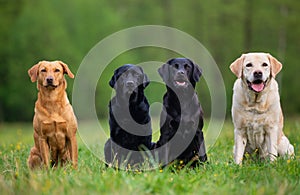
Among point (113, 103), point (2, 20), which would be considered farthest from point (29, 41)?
point (113, 103)

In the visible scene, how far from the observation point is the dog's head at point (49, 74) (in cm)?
644

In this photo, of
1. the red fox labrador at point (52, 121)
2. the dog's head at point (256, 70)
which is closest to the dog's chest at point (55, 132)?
the red fox labrador at point (52, 121)

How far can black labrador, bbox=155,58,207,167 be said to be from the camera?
244 inches

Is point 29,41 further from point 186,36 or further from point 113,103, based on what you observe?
point 113,103

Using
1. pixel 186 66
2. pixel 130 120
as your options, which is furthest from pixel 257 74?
pixel 130 120

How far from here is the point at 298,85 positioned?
79.8ft

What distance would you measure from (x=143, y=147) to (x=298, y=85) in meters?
19.7

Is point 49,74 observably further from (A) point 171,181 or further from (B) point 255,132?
(B) point 255,132

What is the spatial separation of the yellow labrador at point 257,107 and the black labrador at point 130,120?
1300mm

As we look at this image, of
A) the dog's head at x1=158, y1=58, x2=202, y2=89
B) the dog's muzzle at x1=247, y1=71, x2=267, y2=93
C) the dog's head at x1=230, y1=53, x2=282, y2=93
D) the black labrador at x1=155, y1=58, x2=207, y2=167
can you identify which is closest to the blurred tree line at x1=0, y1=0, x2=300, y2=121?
the dog's head at x1=230, y1=53, x2=282, y2=93

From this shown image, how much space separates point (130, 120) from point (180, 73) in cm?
98

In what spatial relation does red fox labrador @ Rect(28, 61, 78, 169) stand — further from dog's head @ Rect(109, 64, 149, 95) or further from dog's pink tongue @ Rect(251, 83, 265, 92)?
dog's pink tongue @ Rect(251, 83, 265, 92)

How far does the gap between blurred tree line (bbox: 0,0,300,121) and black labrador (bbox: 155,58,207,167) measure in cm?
1742

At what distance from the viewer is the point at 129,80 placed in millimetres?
6340
